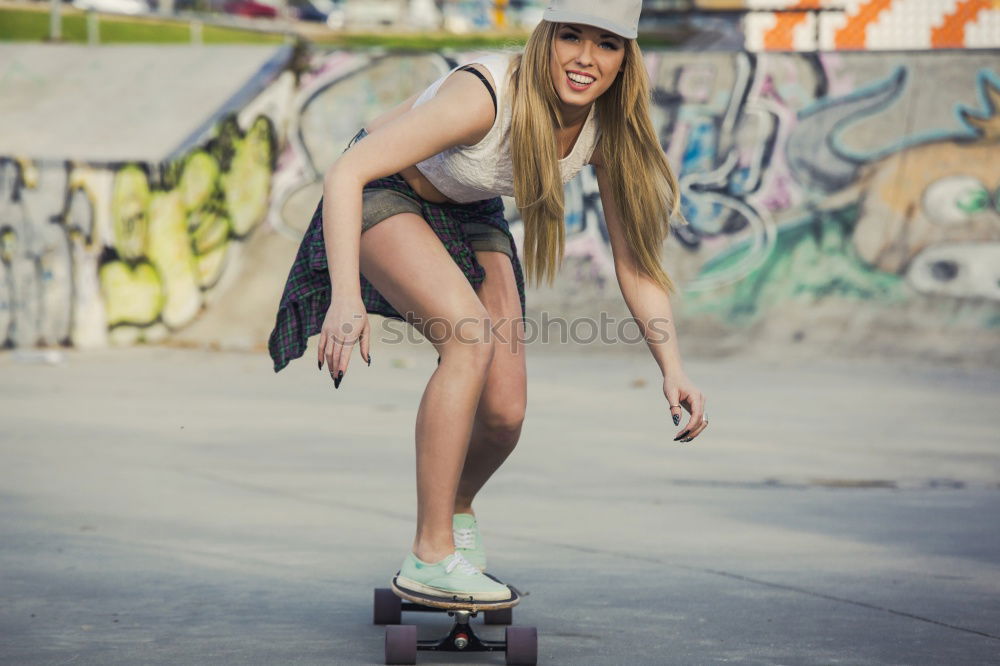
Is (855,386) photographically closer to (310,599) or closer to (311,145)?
(311,145)

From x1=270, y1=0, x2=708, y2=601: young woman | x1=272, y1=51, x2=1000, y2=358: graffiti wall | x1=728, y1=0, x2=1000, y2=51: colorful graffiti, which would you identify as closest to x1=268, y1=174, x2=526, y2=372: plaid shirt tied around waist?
x1=270, y1=0, x2=708, y2=601: young woman

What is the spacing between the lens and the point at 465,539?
3.64m

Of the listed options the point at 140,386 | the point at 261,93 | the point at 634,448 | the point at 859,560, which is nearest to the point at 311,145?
the point at 261,93

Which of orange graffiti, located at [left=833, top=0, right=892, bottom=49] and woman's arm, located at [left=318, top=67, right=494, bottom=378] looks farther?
orange graffiti, located at [left=833, top=0, right=892, bottom=49]

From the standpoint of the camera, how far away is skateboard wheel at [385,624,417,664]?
125 inches

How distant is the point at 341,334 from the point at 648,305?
0.98 metres

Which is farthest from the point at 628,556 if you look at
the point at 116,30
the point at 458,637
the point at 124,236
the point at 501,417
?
the point at 116,30

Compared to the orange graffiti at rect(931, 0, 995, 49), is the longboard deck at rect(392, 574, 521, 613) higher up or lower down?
lower down

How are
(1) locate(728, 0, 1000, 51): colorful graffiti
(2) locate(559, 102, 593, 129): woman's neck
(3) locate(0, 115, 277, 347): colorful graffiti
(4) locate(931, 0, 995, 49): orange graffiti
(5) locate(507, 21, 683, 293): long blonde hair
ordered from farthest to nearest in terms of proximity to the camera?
(4) locate(931, 0, 995, 49): orange graffiti < (1) locate(728, 0, 1000, 51): colorful graffiti < (3) locate(0, 115, 277, 347): colorful graffiti < (2) locate(559, 102, 593, 129): woman's neck < (5) locate(507, 21, 683, 293): long blonde hair

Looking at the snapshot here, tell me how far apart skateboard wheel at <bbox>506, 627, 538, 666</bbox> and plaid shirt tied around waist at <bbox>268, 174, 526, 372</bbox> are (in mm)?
866

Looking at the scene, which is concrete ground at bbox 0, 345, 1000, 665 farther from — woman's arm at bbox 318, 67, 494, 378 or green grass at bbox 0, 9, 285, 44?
green grass at bbox 0, 9, 285, 44

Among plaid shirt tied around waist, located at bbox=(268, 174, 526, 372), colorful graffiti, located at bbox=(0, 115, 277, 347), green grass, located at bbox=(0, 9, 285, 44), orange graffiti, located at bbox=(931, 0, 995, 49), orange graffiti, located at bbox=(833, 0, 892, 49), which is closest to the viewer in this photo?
plaid shirt tied around waist, located at bbox=(268, 174, 526, 372)

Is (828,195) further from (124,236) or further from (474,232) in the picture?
(474,232)

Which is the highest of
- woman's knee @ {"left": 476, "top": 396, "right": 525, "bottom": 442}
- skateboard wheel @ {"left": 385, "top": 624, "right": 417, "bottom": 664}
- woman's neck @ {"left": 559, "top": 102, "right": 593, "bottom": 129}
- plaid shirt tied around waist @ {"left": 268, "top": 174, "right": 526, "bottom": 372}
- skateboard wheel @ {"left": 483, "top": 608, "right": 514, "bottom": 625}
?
woman's neck @ {"left": 559, "top": 102, "right": 593, "bottom": 129}
